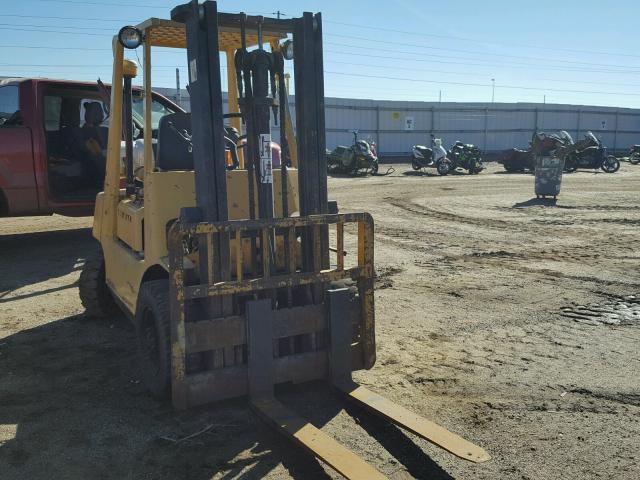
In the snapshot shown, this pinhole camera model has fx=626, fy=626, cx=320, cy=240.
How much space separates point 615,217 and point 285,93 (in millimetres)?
10471

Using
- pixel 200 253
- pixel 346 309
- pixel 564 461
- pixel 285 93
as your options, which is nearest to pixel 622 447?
pixel 564 461

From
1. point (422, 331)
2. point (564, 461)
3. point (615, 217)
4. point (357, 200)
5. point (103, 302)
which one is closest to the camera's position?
point (564, 461)

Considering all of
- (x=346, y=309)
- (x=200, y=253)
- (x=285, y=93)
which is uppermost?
(x=285, y=93)

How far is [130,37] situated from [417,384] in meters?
3.08

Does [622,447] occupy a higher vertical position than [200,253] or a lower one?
lower

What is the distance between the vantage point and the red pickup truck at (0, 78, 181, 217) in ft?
28.2

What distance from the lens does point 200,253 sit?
12.3 ft

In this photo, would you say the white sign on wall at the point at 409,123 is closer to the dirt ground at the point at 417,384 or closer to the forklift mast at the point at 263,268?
the dirt ground at the point at 417,384

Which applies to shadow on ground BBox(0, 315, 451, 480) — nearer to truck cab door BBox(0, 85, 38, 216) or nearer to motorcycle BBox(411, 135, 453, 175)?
truck cab door BBox(0, 85, 38, 216)

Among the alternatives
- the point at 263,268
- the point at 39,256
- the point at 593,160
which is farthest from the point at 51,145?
the point at 593,160

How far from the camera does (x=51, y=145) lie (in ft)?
29.4

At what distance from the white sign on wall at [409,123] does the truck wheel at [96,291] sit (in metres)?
31.2

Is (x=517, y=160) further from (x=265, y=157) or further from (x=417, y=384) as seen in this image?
(x=265, y=157)

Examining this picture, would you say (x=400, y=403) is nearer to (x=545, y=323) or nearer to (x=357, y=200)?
(x=545, y=323)
